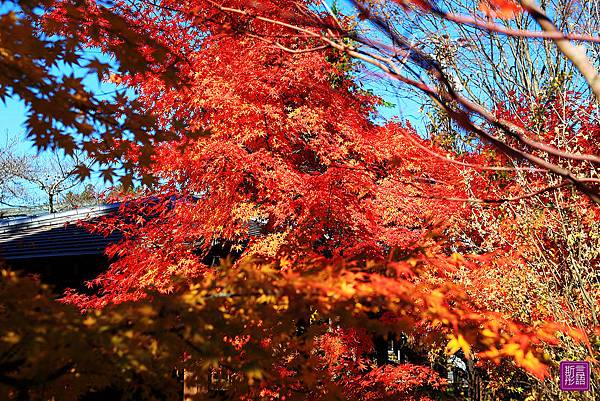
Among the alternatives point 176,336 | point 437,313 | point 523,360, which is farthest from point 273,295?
point 523,360

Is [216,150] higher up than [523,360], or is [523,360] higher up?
[216,150]

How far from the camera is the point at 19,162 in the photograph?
32781mm

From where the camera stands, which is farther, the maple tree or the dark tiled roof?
the dark tiled roof

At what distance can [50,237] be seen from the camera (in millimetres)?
9758

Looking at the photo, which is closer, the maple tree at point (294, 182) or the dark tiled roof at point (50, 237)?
the maple tree at point (294, 182)

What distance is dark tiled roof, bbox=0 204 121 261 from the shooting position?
8695 mm

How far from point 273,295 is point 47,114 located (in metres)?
1.56

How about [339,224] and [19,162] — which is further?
[19,162]

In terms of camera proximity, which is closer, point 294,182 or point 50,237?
point 294,182

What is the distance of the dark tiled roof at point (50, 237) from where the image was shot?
870 centimetres

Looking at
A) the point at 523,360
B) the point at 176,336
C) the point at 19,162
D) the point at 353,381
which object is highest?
the point at 19,162

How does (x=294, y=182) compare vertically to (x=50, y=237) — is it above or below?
above

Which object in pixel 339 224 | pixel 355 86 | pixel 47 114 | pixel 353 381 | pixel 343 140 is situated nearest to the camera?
pixel 47 114

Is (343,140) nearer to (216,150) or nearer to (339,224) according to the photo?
(339,224)
